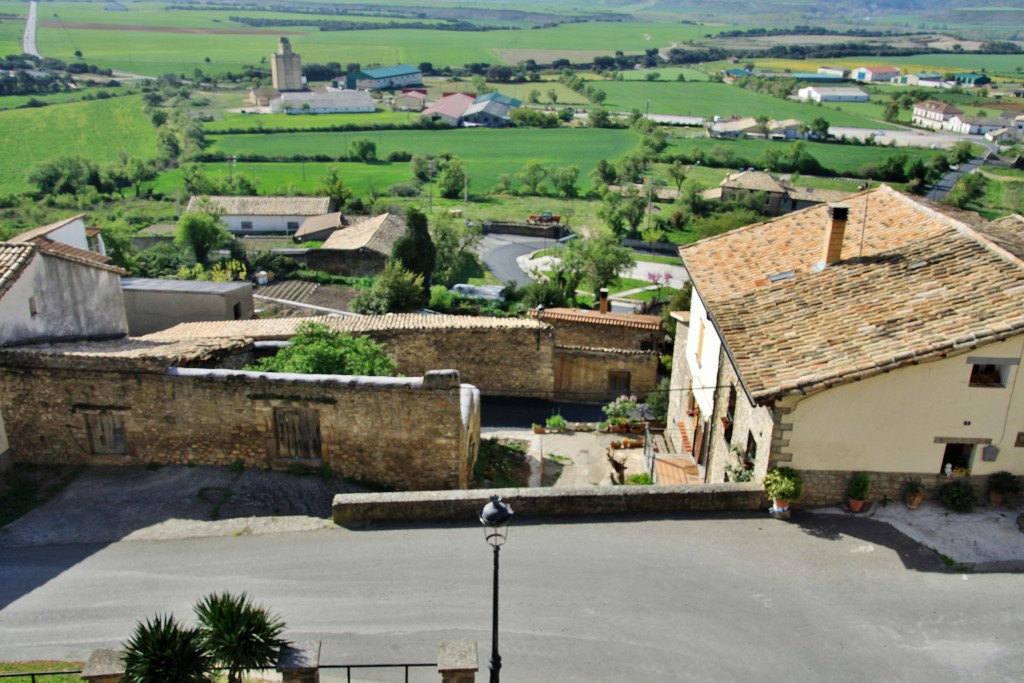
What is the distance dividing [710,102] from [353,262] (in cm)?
12278

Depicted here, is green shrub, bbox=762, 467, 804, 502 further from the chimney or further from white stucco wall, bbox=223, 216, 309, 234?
white stucco wall, bbox=223, 216, 309, 234

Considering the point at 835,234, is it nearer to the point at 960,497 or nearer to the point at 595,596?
the point at 960,497

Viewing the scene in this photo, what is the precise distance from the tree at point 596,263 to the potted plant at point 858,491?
120 ft

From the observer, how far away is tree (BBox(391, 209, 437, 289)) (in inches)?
1699

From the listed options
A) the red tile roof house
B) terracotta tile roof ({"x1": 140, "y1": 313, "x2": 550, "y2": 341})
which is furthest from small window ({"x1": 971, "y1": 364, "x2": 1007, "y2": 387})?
terracotta tile roof ({"x1": 140, "y1": 313, "x2": 550, "y2": 341})

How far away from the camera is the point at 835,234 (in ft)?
56.9

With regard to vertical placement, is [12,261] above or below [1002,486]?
above

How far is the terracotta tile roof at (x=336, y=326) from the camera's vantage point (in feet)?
78.1

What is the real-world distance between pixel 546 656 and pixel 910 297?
29.3ft

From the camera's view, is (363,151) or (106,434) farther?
(363,151)

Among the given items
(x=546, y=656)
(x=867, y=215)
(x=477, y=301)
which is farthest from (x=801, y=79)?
(x=546, y=656)

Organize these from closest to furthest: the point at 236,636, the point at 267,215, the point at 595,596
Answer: the point at 236,636
the point at 595,596
the point at 267,215

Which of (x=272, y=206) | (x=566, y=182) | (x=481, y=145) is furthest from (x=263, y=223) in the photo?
(x=481, y=145)

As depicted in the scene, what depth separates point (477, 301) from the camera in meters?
43.8
